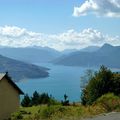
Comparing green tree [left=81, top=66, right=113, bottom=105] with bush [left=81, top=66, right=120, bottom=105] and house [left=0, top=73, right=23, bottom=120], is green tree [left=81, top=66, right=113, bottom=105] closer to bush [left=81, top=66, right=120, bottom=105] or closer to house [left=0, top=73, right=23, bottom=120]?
bush [left=81, top=66, right=120, bottom=105]

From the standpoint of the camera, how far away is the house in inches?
1640

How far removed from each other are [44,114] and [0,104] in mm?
23513

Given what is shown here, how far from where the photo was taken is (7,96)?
141 ft

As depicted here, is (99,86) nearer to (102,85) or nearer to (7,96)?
(102,85)

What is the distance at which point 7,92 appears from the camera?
1682 inches

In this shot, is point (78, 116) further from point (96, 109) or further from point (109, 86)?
point (109, 86)

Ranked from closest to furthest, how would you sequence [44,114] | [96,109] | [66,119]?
[66,119]
[96,109]
[44,114]

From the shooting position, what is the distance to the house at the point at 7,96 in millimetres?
41656

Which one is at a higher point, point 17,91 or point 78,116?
point 17,91

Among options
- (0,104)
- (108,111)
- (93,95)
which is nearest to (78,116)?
(108,111)

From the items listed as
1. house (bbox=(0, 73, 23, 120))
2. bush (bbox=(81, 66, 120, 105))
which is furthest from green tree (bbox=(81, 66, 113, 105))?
house (bbox=(0, 73, 23, 120))

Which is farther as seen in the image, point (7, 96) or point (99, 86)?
point (99, 86)

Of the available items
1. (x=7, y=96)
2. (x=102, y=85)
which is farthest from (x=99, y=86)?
(x=7, y=96)

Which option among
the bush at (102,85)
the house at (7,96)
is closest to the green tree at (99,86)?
the bush at (102,85)
